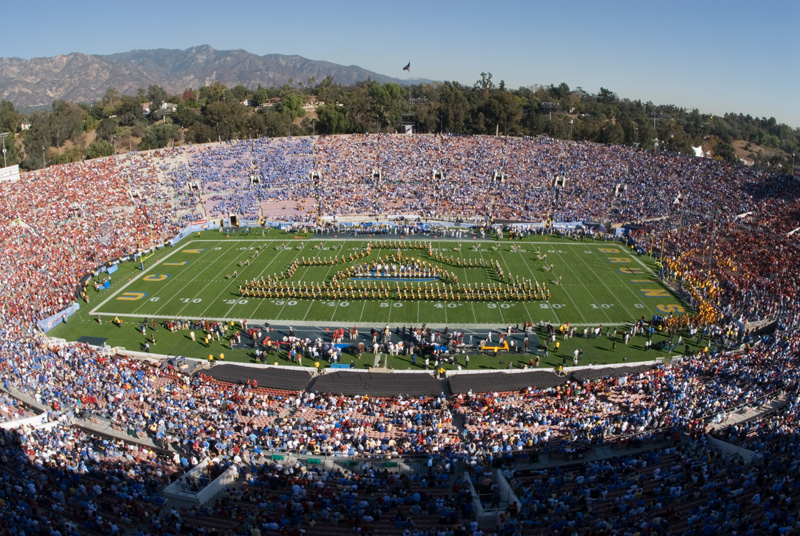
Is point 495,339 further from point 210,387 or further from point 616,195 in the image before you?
point 616,195

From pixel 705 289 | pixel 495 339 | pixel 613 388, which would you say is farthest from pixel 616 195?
pixel 613 388

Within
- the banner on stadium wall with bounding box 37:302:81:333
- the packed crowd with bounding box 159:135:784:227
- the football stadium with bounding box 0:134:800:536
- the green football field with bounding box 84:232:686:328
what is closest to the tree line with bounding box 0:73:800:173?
the packed crowd with bounding box 159:135:784:227

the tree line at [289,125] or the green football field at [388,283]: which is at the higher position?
the tree line at [289,125]

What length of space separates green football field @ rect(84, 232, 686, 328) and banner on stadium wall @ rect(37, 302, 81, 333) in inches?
40.2

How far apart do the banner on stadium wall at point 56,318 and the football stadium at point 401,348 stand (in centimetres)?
26

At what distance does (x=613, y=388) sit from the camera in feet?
67.0

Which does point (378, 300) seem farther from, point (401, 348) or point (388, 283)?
point (401, 348)

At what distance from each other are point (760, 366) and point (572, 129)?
60.8 meters

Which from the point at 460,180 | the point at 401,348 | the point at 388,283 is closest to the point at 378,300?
the point at 388,283

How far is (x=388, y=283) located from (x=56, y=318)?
56.1 ft

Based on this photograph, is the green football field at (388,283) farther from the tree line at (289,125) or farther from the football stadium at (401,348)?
the tree line at (289,125)

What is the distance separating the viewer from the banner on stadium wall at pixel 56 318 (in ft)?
93.1

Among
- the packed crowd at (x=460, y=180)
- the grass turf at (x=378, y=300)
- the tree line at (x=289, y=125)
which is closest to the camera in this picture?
the grass turf at (x=378, y=300)

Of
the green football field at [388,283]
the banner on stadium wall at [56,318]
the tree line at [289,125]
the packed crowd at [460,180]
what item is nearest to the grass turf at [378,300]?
the green football field at [388,283]
